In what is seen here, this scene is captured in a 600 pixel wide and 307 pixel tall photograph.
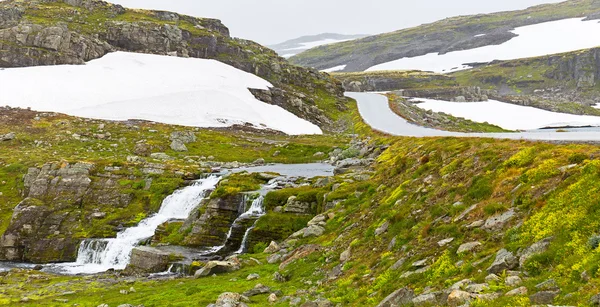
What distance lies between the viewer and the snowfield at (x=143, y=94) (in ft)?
271

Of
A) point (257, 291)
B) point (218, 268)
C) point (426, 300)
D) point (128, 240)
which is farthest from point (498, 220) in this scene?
point (128, 240)

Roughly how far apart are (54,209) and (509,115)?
346 ft

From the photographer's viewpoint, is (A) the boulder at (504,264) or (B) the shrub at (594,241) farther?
(A) the boulder at (504,264)

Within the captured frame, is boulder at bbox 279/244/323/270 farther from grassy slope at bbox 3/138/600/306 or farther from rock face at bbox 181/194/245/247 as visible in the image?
rock face at bbox 181/194/245/247

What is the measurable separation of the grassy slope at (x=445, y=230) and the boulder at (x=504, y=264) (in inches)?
15.4

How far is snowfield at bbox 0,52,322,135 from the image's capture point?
82500 millimetres

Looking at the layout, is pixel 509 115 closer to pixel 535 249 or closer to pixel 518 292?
pixel 535 249

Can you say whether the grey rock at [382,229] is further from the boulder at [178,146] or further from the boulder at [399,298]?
the boulder at [178,146]

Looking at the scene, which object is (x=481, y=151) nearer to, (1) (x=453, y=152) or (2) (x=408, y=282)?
(1) (x=453, y=152)

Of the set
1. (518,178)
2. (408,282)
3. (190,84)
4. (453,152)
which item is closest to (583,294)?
(408,282)

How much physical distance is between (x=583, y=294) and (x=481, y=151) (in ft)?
50.2

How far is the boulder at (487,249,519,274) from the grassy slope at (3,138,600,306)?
39cm

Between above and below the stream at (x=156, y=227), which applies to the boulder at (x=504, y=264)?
above

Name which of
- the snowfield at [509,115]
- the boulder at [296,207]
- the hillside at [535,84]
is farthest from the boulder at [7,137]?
Answer: the hillside at [535,84]
